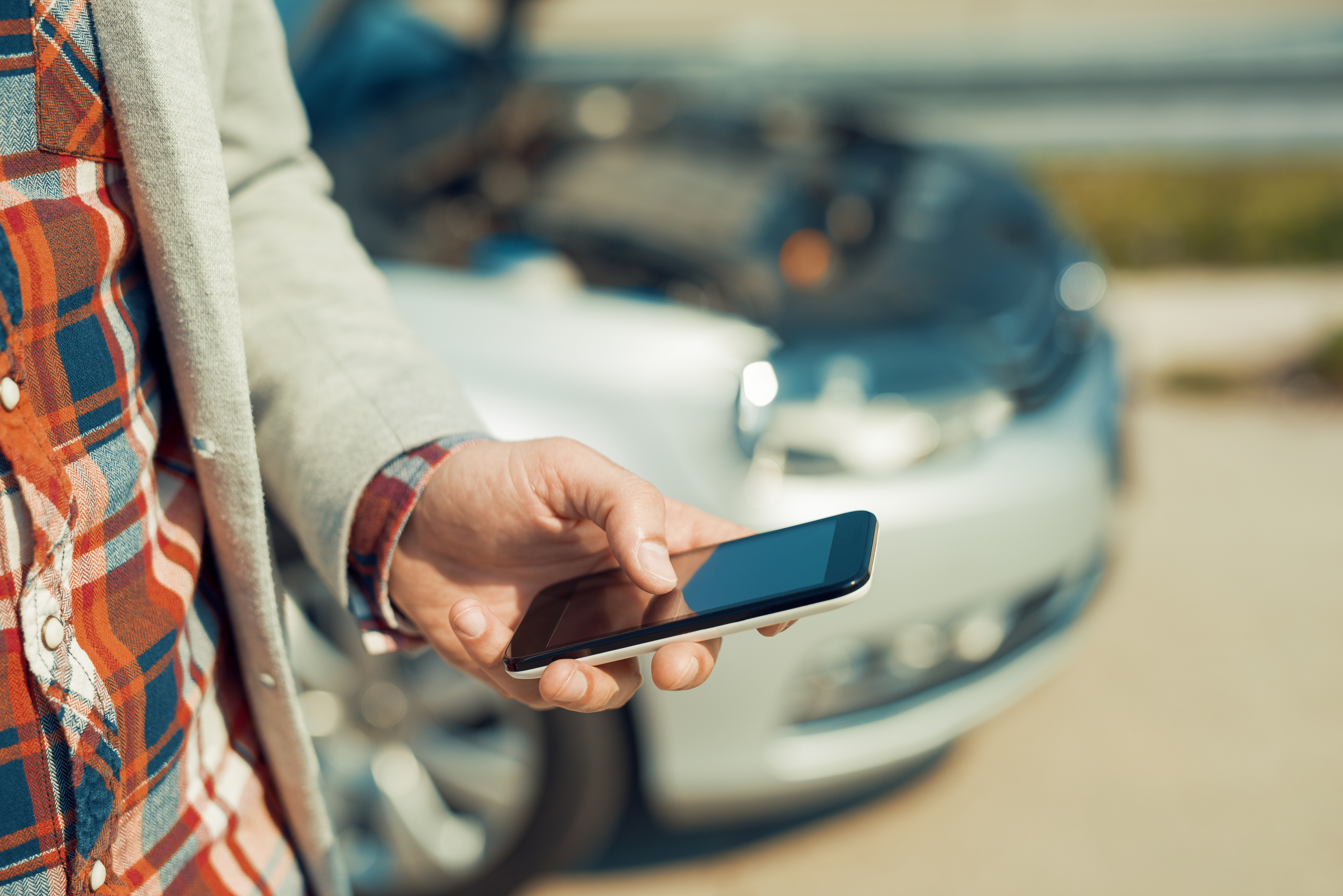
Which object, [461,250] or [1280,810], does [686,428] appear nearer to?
[461,250]

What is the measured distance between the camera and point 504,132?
324 cm

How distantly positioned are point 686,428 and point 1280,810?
5.17 feet

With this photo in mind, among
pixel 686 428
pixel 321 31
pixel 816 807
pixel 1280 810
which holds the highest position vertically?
pixel 321 31

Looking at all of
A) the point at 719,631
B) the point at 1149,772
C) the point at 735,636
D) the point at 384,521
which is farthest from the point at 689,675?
the point at 1149,772

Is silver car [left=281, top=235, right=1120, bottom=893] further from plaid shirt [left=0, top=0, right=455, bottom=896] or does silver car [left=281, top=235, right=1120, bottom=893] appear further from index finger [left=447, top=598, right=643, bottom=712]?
plaid shirt [left=0, top=0, right=455, bottom=896]

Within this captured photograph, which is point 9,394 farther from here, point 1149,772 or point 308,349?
point 1149,772

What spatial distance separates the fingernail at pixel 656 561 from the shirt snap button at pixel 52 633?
1.27ft

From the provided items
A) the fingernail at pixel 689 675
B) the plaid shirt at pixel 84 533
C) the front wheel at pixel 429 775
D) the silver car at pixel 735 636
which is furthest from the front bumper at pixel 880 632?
the plaid shirt at pixel 84 533

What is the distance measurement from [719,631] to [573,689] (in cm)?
13

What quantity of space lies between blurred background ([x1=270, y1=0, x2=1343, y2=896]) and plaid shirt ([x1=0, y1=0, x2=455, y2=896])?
905 millimetres

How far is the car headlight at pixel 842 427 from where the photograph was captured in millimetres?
1756

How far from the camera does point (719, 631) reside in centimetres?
85

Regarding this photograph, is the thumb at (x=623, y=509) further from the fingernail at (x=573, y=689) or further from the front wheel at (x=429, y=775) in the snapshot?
the front wheel at (x=429, y=775)

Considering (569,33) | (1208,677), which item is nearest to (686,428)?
(1208,677)
